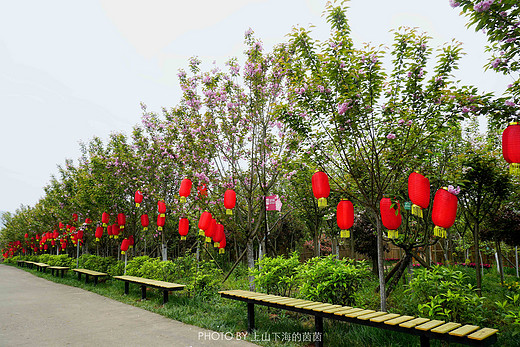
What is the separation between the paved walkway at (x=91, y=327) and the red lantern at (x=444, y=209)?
3185 millimetres

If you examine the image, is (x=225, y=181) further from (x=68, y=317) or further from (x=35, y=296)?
(x=35, y=296)

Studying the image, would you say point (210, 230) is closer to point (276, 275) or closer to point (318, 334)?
point (276, 275)

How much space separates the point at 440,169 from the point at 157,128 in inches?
380

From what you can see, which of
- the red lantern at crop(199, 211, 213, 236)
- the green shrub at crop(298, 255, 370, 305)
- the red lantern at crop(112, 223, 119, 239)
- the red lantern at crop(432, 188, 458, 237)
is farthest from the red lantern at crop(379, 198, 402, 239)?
the red lantern at crop(112, 223, 119, 239)

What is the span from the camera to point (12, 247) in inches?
1586

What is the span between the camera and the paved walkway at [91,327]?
16.1 feet

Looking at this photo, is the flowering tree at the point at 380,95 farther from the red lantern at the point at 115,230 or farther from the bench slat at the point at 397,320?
the red lantern at the point at 115,230

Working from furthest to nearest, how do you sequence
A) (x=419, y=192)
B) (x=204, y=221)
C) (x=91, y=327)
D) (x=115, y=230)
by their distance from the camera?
(x=115, y=230)
(x=204, y=221)
(x=91, y=327)
(x=419, y=192)

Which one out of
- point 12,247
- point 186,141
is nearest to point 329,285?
point 186,141

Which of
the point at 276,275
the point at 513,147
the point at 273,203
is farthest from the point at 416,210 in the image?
the point at 273,203

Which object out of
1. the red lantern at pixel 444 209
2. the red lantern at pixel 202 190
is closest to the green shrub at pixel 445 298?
the red lantern at pixel 444 209

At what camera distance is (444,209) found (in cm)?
404

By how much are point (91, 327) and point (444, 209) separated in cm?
635

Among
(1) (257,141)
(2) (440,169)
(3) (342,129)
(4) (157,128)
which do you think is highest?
(4) (157,128)
